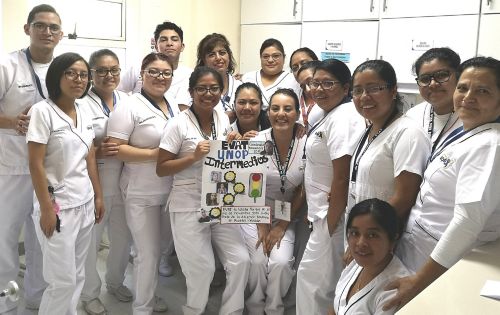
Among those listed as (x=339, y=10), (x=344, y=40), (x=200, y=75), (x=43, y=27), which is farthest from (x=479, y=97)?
(x=339, y=10)

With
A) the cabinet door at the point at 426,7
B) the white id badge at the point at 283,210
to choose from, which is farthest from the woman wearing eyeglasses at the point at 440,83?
the cabinet door at the point at 426,7

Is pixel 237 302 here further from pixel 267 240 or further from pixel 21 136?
pixel 21 136

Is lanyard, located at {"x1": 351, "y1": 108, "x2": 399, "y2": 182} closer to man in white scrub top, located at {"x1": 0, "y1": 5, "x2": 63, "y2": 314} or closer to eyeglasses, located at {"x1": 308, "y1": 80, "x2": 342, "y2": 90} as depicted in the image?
eyeglasses, located at {"x1": 308, "y1": 80, "x2": 342, "y2": 90}

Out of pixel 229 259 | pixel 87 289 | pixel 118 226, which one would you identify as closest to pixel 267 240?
pixel 229 259

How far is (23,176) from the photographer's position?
8.36ft

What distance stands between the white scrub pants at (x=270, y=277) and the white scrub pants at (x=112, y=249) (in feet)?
2.47

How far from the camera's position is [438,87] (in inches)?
77.0

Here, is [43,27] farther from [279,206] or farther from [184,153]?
[279,206]

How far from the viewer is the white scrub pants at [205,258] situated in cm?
250

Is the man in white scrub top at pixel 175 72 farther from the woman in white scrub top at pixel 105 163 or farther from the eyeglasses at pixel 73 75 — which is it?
the eyeglasses at pixel 73 75

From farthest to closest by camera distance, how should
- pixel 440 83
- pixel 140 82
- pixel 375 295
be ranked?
pixel 140 82, pixel 440 83, pixel 375 295

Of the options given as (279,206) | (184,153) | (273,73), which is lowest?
(279,206)

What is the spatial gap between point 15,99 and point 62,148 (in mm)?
537

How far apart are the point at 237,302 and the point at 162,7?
2.68 meters
